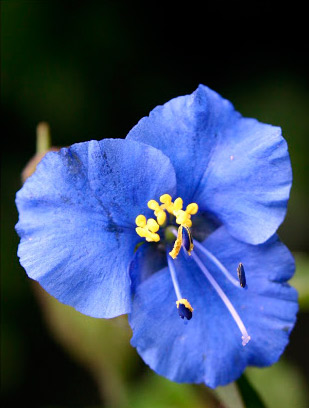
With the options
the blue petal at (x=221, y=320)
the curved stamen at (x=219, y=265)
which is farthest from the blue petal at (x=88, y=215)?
the curved stamen at (x=219, y=265)

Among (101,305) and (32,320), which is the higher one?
(101,305)

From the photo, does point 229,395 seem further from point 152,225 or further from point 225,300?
point 152,225

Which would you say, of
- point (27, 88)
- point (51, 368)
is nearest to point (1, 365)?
point (51, 368)

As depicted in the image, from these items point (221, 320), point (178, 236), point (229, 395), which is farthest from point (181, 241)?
point (229, 395)

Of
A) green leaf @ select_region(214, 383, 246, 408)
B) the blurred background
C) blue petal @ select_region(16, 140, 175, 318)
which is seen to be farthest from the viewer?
the blurred background

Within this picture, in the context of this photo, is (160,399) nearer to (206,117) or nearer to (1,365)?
(1,365)

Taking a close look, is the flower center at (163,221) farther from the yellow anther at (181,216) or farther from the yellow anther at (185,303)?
the yellow anther at (185,303)

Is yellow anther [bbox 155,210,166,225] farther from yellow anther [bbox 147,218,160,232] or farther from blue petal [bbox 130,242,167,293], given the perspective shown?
blue petal [bbox 130,242,167,293]

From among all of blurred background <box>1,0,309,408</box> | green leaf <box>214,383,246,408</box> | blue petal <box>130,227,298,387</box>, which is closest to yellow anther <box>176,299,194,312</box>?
blue petal <box>130,227,298,387</box>

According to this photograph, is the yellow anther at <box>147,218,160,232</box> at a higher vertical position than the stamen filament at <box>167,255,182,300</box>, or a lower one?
higher
